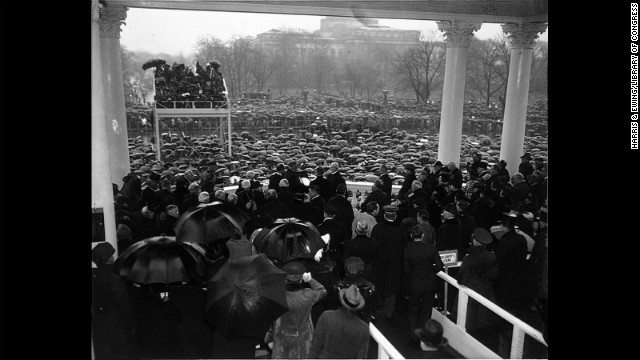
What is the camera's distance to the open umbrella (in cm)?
437

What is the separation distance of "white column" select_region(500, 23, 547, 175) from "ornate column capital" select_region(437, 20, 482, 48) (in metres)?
1.30

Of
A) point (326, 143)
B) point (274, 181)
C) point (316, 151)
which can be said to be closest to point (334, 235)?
point (274, 181)

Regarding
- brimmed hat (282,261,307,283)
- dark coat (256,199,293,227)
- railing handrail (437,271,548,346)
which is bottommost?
railing handrail (437,271,548,346)

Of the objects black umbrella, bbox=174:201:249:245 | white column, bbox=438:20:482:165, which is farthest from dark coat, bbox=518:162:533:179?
black umbrella, bbox=174:201:249:245

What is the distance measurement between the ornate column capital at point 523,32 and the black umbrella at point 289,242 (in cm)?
1172

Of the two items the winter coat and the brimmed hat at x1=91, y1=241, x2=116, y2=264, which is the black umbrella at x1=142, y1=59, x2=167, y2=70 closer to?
the brimmed hat at x1=91, y1=241, x2=116, y2=264

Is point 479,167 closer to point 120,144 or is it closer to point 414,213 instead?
point 414,213

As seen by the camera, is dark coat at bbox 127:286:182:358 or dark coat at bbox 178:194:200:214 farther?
dark coat at bbox 178:194:200:214

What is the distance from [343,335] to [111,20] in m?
11.2

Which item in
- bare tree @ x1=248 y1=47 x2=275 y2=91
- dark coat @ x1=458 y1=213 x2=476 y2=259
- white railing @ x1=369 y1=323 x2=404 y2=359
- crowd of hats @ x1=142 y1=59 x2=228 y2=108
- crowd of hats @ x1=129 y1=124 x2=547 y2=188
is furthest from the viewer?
bare tree @ x1=248 y1=47 x2=275 y2=91

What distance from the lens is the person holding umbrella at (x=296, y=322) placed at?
476 centimetres

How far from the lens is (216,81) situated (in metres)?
16.6
